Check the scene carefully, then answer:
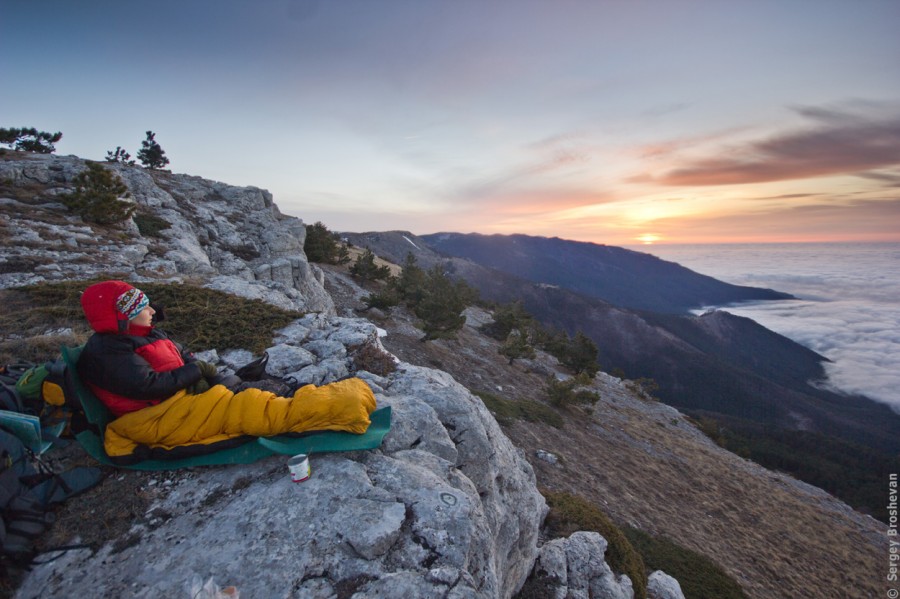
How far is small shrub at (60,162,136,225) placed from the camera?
16.5m

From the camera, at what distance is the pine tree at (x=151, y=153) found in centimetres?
3884

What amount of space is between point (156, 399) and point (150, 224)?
2011 cm

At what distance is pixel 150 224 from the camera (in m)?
19.0

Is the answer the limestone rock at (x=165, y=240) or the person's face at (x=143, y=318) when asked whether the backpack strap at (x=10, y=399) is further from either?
the limestone rock at (x=165, y=240)

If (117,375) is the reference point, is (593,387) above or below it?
below

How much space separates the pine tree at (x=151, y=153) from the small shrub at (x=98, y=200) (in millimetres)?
28147

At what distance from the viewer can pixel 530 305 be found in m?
154

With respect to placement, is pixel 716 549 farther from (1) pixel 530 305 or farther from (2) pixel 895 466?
(1) pixel 530 305

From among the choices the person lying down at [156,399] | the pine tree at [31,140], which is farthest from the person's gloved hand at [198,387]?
the pine tree at [31,140]

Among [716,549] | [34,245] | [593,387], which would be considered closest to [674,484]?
[716,549]

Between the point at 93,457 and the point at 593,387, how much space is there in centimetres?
3743

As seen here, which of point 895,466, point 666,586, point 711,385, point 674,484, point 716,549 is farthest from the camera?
point 711,385

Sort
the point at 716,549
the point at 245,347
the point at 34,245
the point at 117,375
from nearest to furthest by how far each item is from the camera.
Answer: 1. the point at 117,375
2. the point at 245,347
3. the point at 34,245
4. the point at 716,549

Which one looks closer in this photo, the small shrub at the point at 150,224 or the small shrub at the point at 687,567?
the small shrub at the point at 687,567
